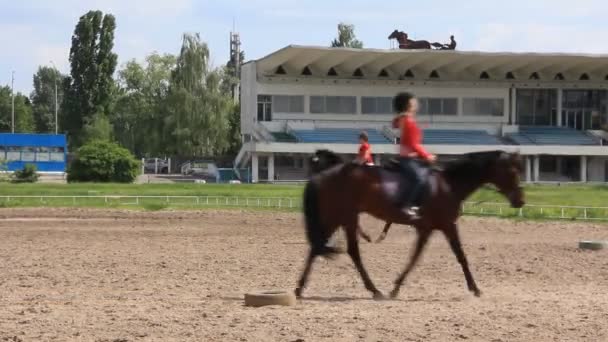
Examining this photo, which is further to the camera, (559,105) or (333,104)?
(559,105)

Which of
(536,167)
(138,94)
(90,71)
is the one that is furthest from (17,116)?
(536,167)

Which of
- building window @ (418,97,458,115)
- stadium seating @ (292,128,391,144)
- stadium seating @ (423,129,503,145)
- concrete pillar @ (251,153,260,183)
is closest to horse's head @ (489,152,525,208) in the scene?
stadium seating @ (292,128,391,144)

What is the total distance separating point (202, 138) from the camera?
95.7 m

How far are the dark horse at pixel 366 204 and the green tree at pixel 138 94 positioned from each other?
93.8m

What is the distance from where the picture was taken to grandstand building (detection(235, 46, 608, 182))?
7462cm

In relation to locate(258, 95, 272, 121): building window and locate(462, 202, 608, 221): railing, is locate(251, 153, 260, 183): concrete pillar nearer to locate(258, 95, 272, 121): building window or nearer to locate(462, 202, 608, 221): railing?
locate(258, 95, 272, 121): building window

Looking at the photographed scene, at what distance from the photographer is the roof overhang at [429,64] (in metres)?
75.2

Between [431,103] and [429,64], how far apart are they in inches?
133

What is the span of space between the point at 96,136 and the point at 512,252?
8621 centimetres

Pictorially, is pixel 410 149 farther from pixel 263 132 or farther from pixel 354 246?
pixel 263 132

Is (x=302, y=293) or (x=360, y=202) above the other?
(x=360, y=202)

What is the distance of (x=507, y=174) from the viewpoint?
1294cm

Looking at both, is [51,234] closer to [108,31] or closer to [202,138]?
[202,138]

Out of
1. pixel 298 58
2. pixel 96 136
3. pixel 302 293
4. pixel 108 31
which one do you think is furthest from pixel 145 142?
pixel 302 293
